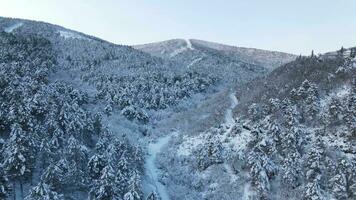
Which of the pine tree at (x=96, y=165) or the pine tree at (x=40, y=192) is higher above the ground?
the pine tree at (x=40, y=192)

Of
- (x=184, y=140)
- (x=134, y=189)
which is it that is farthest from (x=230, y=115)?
(x=134, y=189)

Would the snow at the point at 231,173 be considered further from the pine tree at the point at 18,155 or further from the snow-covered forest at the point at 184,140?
the pine tree at the point at 18,155

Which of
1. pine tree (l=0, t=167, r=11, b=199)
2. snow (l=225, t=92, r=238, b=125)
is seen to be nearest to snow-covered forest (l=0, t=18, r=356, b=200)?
pine tree (l=0, t=167, r=11, b=199)

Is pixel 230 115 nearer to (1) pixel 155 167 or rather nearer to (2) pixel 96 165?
(1) pixel 155 167

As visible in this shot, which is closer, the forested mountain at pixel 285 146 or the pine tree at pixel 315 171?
the pine tree at pixel 315 171

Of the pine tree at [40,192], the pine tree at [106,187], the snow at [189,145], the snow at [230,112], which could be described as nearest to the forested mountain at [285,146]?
the snow at [189,145]

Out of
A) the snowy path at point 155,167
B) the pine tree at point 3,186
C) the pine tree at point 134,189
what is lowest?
the snowy path at point 155,167
